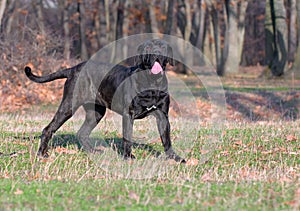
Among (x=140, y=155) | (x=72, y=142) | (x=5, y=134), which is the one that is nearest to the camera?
(x=140, y=155)

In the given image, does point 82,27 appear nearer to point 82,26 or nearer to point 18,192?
point 82,26

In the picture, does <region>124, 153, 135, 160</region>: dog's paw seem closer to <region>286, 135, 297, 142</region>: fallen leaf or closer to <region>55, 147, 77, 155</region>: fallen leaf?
<region>55, 147, 77, 155</region>: fallen leaf

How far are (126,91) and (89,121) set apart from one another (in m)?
1.60

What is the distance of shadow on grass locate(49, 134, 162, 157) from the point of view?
10.0 m

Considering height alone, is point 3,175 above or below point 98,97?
below

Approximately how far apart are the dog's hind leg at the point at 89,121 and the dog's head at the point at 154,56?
1.70 metres

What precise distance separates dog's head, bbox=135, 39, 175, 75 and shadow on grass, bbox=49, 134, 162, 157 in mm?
1499

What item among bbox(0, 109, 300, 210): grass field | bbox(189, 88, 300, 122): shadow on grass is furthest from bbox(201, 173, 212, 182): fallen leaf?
bbox(189, 88, 300, 122): shadow on grass

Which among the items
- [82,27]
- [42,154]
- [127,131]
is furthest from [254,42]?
[127,131]

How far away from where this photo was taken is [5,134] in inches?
465

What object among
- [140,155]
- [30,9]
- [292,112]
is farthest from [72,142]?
[30,9]

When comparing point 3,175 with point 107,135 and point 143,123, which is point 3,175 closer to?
point 107,135

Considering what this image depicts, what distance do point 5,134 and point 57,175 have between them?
4.22 metres

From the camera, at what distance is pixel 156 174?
307 inches
